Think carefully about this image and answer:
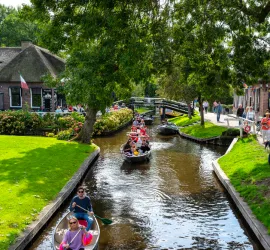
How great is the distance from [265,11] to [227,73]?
319 cm

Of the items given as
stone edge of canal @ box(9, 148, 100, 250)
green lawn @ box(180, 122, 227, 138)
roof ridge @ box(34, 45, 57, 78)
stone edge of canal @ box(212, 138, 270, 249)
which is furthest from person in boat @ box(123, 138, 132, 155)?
roof ridge @ box(34, 45, 57, 78)

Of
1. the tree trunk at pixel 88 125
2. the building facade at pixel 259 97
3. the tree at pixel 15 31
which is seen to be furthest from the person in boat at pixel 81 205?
the tree at pixel 15 31

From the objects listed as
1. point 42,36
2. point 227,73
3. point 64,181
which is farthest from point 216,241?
point 42,36

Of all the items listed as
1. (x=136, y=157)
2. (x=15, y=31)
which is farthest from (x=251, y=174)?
(x=15, y=31)

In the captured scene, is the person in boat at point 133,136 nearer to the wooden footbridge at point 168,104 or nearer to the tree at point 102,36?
the tree at point 102,36

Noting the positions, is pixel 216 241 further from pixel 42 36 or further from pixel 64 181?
pixel 42 36

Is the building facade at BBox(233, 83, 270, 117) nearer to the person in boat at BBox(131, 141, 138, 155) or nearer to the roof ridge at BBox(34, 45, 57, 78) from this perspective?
the person in boat at BBox(131, 141, 138, 155)

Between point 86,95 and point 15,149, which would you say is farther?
point 15,149

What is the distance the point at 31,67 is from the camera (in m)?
39.5

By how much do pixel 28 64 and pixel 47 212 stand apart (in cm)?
3077

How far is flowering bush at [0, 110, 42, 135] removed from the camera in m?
30.5

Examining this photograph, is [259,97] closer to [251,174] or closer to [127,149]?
[127,149]

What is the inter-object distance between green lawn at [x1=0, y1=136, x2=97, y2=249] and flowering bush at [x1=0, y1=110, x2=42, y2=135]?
5.83 meters

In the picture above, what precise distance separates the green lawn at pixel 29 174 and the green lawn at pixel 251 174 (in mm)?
7195
